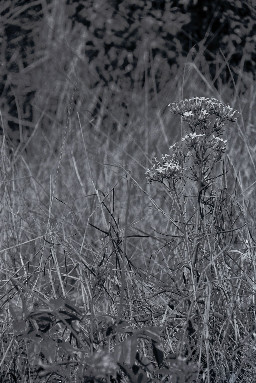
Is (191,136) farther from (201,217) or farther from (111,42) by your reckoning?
(111,42)

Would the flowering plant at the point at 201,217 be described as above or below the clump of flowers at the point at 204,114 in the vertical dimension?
below

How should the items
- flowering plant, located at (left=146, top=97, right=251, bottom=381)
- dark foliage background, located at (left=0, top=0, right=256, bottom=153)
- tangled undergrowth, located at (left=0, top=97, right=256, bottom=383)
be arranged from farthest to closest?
dark foliage background, located at (left=0, top=0, right=256, bottom=153), flowering plant, located at (left=146, top=97, right=251, bottom=381), tangled undergrowth, located at (left=0, top=97, right=256, bottom=383)

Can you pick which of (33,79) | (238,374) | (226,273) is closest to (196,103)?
(226,273)

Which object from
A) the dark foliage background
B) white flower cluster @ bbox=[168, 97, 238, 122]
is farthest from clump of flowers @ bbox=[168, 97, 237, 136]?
the dark foliage background

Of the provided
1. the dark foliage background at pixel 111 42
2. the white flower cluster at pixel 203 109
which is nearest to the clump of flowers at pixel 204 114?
the white flower cluster at pixel 203 109

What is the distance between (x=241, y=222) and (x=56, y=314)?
1092mm

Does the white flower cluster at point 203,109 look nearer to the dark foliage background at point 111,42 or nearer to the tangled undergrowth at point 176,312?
the tangled undergrowth at point 176,312

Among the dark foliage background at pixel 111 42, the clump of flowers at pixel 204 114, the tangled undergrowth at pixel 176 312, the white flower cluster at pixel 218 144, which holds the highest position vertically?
the dark foliage background at pixel 111 42

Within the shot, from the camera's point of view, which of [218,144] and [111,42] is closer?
[218,144]

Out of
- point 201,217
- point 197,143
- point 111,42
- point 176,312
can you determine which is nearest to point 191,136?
point 197,143

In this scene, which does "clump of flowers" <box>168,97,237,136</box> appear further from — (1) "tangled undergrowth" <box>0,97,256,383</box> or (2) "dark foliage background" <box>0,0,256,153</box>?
(2) "dark foliage background" <box>0,0,256,153</box>

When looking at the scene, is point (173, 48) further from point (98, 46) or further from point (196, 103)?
point (196, 103)

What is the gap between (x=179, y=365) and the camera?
4.81 ft

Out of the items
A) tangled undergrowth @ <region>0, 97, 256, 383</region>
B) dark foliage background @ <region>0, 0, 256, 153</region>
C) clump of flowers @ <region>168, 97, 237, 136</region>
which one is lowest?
tangled undergrowth @ <region>0, 97, 256, 383</region>
